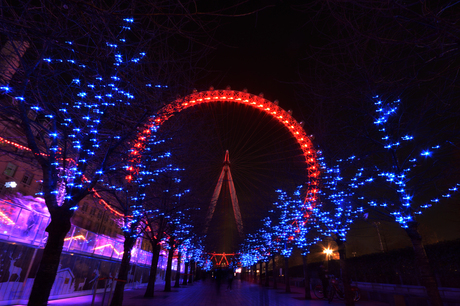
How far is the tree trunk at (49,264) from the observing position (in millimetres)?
5801

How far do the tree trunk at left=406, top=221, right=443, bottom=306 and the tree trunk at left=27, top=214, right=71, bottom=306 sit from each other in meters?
10.5

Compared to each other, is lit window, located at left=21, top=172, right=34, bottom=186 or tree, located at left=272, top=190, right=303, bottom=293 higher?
lit window, located at left=21, top=172, right=34, bottom=186

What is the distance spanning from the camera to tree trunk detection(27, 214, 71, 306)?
19.0ft

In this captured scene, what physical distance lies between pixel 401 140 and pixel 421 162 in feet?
5.33

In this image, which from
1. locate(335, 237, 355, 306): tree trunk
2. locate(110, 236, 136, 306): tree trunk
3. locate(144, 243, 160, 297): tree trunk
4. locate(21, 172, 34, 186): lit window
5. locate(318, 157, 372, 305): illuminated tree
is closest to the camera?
locate(110, 236, 136, 306): tree trunk

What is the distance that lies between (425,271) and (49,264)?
35.6ft

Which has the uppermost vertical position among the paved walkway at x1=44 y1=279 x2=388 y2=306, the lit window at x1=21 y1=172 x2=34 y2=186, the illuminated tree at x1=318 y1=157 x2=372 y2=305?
the lit window at x1=21 y1=172 x2=34 y2=186

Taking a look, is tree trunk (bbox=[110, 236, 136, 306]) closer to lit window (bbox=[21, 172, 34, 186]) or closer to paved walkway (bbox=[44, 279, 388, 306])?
paved walkway (bbox=[44, 279, 388, 306])

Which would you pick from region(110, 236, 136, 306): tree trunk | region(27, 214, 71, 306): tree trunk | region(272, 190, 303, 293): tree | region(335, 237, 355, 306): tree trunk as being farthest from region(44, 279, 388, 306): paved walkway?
region(27, 214, 71, 306): tree trunk

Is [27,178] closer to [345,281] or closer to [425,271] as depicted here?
[345,281]

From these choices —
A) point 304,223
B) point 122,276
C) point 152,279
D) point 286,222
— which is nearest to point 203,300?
point 152,279

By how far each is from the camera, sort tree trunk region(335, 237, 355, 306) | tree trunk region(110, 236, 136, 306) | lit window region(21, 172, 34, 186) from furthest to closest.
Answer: lit window region(21, 172, 34, 186) < tree trunk region(335, 237, 355, 306) < tree trunk region(110, 236, 136, 306)

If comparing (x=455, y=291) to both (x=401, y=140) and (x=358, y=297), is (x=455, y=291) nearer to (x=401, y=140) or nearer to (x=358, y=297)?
(x=358, y=297)

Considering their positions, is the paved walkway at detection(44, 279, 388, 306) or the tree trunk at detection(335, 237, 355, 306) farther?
the paved walkway at detection(44, 279, 388, 306)
